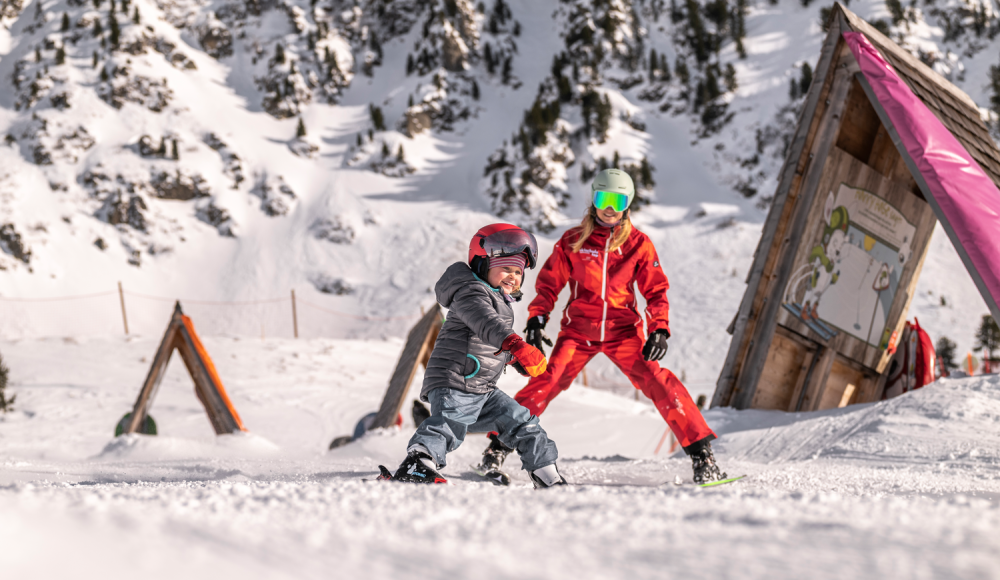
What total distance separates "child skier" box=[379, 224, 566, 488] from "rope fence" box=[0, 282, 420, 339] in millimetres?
21158

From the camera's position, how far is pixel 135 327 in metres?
24.6

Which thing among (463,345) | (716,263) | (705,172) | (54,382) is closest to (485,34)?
(705,172)

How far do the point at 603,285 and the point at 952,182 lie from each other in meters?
2.15

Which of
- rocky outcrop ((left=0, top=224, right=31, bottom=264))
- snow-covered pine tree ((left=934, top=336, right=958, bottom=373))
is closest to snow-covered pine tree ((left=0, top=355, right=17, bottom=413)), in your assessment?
snow-covered pine tree ((left=934, top=336, right=958, bottom=373))

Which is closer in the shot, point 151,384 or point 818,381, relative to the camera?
point 818,381

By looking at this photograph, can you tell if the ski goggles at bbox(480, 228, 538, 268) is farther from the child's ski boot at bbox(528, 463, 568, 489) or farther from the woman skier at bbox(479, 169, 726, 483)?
the child's ski boot at bbox(528, 463, 568, 489)

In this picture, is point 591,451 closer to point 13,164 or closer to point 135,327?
point 135,327

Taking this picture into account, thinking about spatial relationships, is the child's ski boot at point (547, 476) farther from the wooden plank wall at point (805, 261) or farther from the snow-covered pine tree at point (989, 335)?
the snow-covered pine tree at point (989, 335)

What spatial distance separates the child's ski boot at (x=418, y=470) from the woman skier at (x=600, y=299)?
840mm

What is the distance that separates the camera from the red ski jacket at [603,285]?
11.1 feet

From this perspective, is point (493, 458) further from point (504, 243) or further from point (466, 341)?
point (504, 243)

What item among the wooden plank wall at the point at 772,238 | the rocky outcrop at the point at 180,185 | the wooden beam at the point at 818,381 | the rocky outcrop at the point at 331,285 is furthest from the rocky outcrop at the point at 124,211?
the wooden beam at the point at 818,381

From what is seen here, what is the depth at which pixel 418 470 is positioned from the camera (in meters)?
2.43

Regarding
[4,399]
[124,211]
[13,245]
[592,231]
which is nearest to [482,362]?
[592,231]
